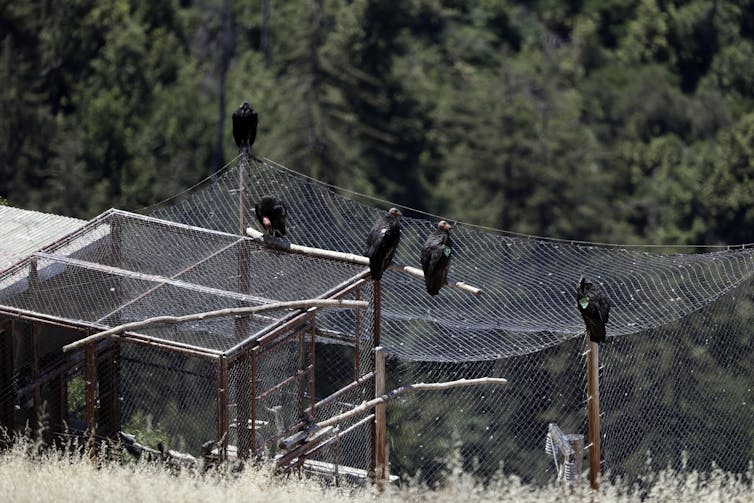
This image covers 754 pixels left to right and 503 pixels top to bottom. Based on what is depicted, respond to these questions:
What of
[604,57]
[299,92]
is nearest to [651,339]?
[299,92]

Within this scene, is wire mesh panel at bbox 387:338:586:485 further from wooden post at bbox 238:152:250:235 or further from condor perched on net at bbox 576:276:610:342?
condor perched on net at bbox 576:276:610:342

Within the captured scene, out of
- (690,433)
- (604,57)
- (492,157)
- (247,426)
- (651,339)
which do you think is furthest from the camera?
(604,57)

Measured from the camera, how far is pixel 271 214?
1162cm

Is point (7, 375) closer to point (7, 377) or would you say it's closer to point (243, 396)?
point (7, 377)

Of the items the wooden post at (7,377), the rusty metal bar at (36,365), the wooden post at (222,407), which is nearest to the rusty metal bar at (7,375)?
the wooden post at (7,377)

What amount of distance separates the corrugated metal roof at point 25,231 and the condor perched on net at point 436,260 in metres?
2.80

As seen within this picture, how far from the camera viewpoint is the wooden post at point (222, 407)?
33.2ft

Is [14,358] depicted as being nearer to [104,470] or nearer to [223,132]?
[104,470]

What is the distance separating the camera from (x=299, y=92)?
35.9m

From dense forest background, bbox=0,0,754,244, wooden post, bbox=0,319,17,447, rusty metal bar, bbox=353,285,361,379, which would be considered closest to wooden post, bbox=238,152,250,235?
rusty metal bar, bbox=353,285,361,379

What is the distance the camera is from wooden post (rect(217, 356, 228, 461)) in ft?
33.2

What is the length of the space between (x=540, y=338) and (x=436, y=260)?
3.19 meters

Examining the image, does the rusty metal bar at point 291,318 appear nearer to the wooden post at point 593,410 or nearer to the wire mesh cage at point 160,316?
the wire mesh cage at point 160,316

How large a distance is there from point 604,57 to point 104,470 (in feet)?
109
